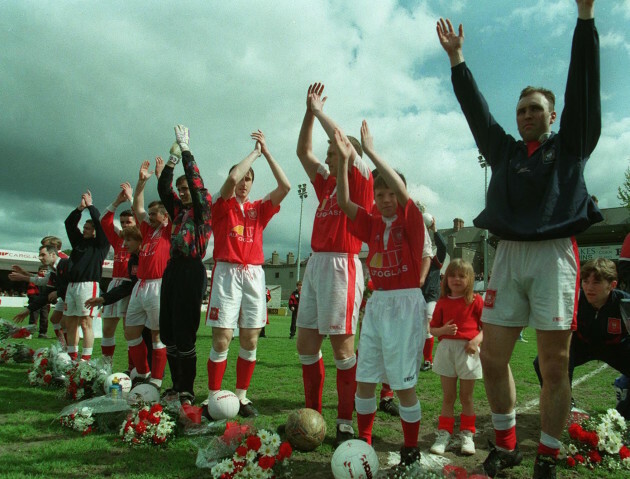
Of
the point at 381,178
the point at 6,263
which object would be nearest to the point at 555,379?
the point at 381,178

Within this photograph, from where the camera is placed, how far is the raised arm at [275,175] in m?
5.19

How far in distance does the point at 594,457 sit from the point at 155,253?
5.25 metres

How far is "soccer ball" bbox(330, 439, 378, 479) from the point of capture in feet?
9.47

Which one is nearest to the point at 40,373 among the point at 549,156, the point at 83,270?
the point at 83,270

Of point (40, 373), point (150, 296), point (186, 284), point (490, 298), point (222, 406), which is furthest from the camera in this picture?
point (40, 373)

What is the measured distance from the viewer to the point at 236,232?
16.6ft

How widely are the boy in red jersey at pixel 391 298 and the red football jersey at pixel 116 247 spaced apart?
14.8 ft

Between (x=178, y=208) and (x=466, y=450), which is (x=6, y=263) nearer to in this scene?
(x=178, y=208)

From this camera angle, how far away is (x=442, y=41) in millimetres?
3641

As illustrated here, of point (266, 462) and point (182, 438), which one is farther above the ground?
point (266, 462)

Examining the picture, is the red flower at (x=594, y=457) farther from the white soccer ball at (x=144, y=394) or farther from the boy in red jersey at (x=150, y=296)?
the boy in red jersey at (x=150, y=296)

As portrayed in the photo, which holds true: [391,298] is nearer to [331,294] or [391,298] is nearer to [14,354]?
Result: [331,294]

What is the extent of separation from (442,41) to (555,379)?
2722mm

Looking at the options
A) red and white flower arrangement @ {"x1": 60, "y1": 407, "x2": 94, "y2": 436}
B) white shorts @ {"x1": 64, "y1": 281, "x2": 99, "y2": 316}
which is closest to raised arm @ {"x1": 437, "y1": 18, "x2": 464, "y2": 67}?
red and white flower arrangement @ {"x1": 60, "y1": 407, "x2": 94, "y2": 436}
